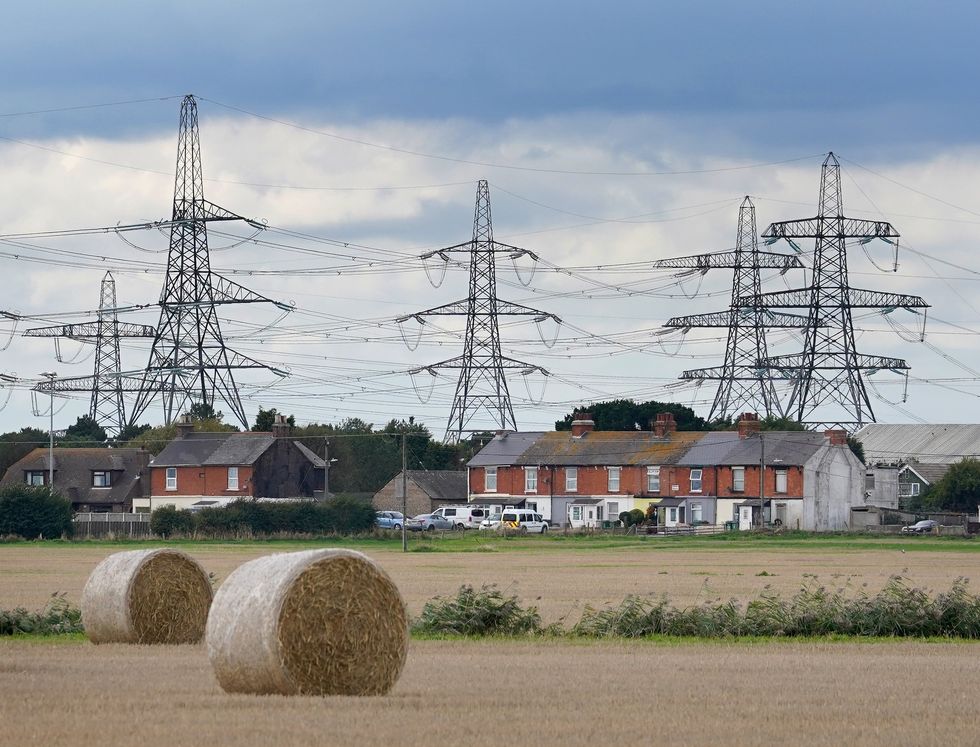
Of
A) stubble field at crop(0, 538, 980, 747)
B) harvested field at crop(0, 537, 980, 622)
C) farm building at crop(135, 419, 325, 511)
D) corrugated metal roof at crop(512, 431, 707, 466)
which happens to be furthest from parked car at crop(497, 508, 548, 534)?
stubble field at crop(0, 538, 980, 747)

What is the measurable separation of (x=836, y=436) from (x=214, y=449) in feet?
156

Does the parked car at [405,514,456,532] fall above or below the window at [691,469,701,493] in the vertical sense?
below

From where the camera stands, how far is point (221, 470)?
130 meters

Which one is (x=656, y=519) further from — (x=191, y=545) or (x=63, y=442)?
(x=63, y=442)

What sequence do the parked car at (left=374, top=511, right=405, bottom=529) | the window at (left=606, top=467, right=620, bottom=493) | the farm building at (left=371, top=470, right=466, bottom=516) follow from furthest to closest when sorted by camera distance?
1. the farm building at (left=371, top=470, right=466, bottom=516)
2. the window at (left=606, top=467, right=620, bottom=493)
3. the parked car at (left=374, top=511, right=405, bottom=529)

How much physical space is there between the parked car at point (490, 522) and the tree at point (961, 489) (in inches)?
1567

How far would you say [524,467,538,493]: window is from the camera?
131375 millimetres

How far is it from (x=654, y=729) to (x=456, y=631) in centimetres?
1547

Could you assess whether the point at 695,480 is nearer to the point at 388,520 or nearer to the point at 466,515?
the point at 466,515

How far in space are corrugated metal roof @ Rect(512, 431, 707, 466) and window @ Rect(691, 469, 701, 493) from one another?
6.96 ft

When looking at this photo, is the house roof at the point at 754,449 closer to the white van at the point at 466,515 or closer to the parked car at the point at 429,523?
the white van at the point at 466,515

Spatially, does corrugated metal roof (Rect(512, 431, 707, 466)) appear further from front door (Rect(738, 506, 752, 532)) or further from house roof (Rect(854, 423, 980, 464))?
house roof (Rect(854, 423, 980, 464))

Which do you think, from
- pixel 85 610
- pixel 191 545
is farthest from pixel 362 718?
pixel 191 545

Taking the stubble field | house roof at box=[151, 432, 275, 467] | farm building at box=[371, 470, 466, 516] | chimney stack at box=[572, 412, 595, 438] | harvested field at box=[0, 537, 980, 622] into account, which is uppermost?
chimney stack at box=[572, 412, 595, 438]
